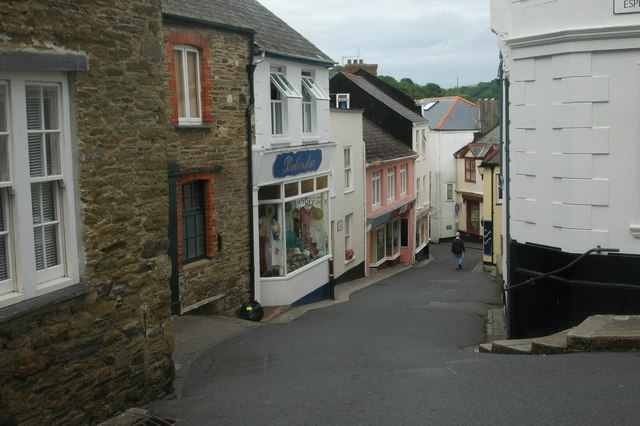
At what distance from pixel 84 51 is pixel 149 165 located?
1449mm

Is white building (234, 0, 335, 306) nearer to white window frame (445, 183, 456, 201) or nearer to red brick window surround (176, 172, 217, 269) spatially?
red brick window surround (176, 172, 217, 269)

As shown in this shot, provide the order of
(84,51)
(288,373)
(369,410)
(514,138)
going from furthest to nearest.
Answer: (514,138), (288,373), (369,410), (84,51)

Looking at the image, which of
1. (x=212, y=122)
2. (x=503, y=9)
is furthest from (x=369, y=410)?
(x=212, y=122)

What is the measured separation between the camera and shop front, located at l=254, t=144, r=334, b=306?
58.1 ft

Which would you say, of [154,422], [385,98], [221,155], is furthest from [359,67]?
[154,422]

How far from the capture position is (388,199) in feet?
113

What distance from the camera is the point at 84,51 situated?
22.2ft

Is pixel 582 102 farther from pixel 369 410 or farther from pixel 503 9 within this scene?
pixel 369 410

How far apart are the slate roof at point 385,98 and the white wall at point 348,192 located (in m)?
12.4

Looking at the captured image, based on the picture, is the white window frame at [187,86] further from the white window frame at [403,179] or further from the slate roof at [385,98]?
the slate roof at [385,98]

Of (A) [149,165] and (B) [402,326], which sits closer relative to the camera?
(A) [149,165]

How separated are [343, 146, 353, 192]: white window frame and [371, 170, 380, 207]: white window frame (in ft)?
13.4

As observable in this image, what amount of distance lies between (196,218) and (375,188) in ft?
58.1

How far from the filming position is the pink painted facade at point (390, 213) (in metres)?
31.2
